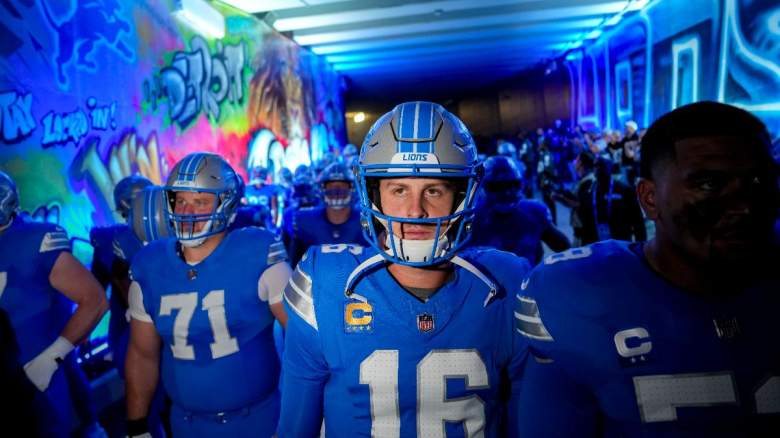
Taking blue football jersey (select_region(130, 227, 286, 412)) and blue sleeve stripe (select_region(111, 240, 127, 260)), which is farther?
blue sleeve stripe (select_region(111, 240, 127, 260))

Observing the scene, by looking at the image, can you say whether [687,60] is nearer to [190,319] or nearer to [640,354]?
[640,354]

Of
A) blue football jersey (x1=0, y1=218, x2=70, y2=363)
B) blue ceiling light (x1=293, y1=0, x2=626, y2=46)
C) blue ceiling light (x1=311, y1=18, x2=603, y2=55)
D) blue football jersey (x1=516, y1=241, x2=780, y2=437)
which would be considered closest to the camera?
blue football jersey (x1=516, y1=241, x2=780, y2=437)

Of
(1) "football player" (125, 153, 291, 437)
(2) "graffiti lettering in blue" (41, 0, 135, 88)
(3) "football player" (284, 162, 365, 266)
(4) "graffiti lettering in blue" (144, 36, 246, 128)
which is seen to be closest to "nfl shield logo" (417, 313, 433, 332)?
(1) "football player" (125, 153, 291, 437)

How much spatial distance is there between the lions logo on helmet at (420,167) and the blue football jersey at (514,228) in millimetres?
2273

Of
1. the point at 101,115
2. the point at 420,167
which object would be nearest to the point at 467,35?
the point at 101,115

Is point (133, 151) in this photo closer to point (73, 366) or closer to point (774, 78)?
point (73, 366)

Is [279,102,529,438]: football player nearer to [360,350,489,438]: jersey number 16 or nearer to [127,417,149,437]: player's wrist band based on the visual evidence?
[360,350,489,438]: jersey number 16

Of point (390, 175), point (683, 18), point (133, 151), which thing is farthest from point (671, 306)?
point (683, 18)

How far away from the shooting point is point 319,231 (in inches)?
187

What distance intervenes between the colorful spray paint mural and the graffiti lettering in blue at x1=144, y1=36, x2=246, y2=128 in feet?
0.06

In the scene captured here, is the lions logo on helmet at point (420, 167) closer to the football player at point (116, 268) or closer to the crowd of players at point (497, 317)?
the crowd of players at point (497, 317)

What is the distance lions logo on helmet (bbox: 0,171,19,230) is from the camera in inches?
100

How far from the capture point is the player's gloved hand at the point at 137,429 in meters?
2.06

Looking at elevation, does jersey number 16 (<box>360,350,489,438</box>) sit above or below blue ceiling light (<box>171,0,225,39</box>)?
below
